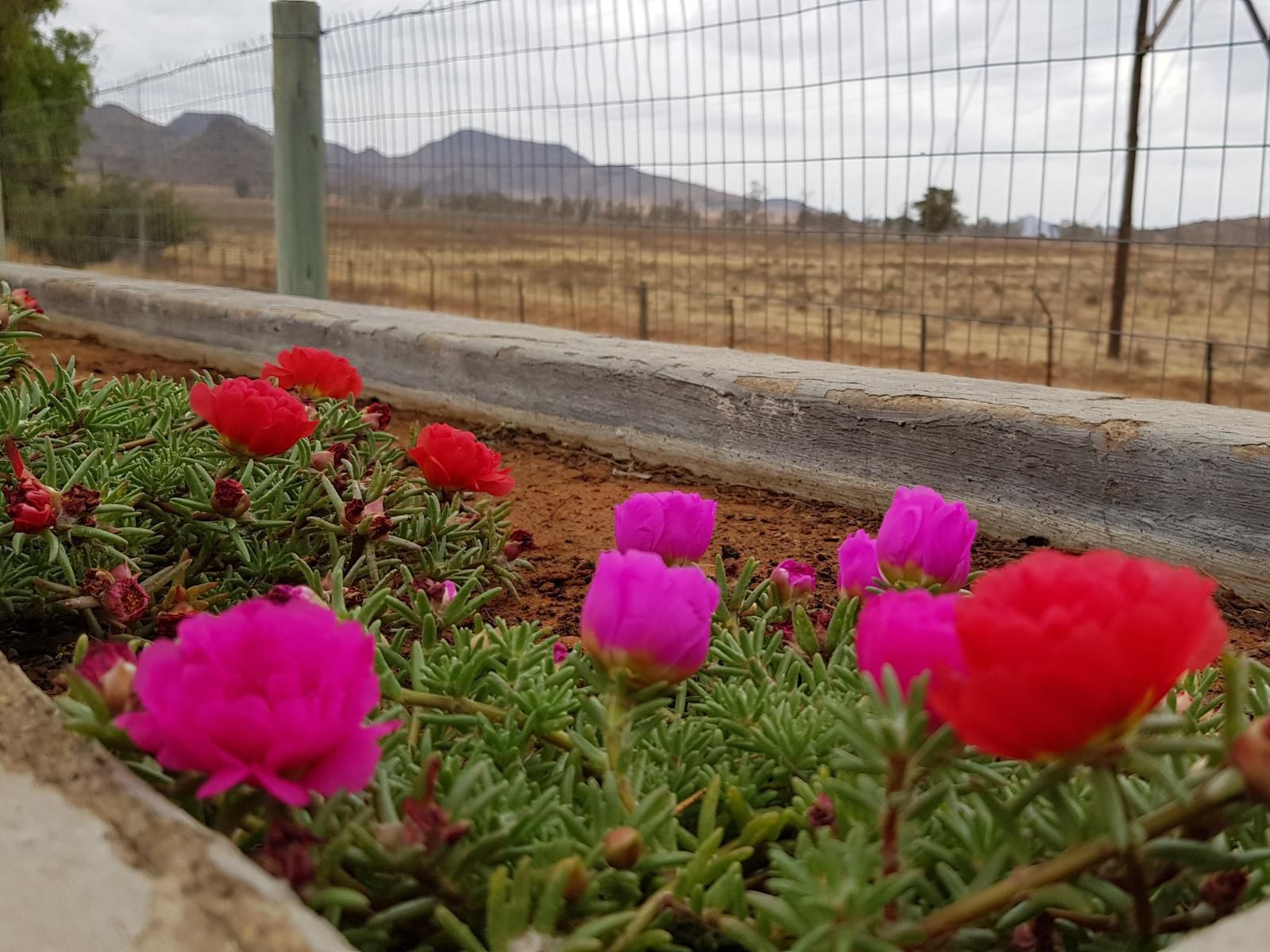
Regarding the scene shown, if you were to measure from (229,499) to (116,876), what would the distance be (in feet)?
2.49

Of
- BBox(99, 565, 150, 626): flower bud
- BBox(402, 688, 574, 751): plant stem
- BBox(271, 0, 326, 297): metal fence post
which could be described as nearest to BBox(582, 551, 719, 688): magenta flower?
BBox(402, 688, 574, 751): plant stem

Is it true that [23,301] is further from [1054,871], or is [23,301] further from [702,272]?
[702,272]

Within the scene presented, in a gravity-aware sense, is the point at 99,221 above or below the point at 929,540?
above

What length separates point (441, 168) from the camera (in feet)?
15.7

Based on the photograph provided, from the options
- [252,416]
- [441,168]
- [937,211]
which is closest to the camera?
[252,416]

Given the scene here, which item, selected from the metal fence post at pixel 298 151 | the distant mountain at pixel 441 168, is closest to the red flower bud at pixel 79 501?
the distant mountain at pixel 441 168

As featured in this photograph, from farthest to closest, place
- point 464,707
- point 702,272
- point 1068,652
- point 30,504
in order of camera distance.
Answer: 1. point 702,272
2. point 30,504
3. point 464,707
4. point 1068,652

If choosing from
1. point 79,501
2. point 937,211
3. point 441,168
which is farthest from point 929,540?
point 441,168

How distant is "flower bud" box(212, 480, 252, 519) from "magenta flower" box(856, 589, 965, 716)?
2.78 ft

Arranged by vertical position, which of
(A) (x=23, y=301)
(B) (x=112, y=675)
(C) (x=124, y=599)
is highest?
(A) (x=23, y=301)

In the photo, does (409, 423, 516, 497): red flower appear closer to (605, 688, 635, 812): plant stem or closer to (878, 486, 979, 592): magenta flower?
(878, 486, 979, 592): magenta flower

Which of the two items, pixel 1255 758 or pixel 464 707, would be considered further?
pixel 464 707

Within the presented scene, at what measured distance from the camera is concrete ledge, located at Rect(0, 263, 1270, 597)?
1.73 m

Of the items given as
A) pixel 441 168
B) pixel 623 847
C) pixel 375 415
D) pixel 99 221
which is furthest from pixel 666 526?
pixel 99 221
